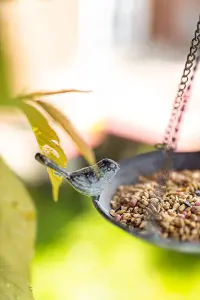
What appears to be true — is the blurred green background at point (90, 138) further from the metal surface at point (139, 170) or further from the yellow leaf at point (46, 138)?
the yellow leaf at point (46, 138)

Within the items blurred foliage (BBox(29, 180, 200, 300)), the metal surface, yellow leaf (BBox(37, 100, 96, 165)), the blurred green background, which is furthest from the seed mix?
blurred foliage (BBox(29, 180, 200, 300))

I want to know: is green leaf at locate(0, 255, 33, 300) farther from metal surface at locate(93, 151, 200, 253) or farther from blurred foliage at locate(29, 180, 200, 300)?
blurred foliage at locate(29, 180, 200, 300)

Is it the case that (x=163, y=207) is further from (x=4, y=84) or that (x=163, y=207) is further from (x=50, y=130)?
(x=4, y=84)

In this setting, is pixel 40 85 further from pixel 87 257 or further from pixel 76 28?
pixel 87 257

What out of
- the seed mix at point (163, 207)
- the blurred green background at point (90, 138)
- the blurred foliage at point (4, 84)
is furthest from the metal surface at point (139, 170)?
the blurred green background at point (90, 138)

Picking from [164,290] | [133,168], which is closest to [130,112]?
[164,290]

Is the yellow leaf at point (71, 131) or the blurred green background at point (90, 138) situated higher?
the yellow leaf at point (71, 131)

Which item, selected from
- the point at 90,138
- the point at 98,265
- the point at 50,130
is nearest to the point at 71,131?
the point at 50,130
